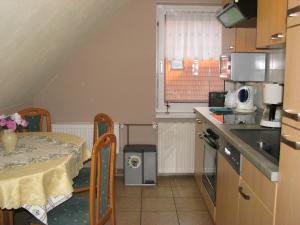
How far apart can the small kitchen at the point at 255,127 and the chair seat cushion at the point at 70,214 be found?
0.99 m

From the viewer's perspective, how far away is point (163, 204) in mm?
3434

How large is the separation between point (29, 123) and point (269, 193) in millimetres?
2466

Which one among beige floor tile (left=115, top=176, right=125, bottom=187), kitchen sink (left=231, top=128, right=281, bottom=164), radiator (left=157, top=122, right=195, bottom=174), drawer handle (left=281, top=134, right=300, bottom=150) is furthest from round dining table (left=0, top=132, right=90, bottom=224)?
radiator (left=157, top=122, right=195, bottom=174)

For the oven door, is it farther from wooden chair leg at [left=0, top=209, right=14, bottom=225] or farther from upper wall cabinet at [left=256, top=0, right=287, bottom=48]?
wooden chair leg at [left=0, top=209, right=14, bottom=225]

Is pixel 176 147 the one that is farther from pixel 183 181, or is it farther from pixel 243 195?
pixel 243 195

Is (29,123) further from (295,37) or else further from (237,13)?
(295,37)

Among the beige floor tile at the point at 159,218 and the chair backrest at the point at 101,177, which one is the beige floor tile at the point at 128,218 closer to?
the beige floor tile at the point at 159,218

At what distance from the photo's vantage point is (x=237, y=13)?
272cm

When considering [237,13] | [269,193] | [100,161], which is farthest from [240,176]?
[237,13]

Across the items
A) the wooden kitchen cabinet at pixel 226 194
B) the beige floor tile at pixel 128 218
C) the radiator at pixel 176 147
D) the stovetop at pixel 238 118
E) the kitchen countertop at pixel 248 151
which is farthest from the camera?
the radiator at pixel 176 147

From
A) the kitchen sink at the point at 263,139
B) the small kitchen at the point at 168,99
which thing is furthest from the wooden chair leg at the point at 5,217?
the kitchen sink at the point at 263,139

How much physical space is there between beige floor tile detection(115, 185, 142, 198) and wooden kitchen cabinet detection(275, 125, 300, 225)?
91.0 inches

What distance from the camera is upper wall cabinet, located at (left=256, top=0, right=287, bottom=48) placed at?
2.04 metres

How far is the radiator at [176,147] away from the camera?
411 centimetres
